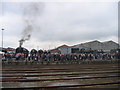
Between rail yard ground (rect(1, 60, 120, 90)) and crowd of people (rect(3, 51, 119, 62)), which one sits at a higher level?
crowd of people (rect(3, 51, 119, 62))

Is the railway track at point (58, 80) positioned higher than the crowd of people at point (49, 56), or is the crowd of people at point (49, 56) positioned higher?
the crowd of people at point (49, 56)

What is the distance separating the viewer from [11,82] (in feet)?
30.0

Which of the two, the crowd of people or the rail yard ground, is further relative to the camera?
the crowd of people

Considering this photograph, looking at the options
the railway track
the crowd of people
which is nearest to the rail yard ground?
the railway track

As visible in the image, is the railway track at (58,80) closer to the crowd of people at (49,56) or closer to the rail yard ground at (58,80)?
the rail yard ground at (58,80)

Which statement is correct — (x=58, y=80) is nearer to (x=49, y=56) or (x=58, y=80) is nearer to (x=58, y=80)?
(x=58, y=80)

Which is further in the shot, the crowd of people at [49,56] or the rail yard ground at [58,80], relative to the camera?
the crowd of people at [49,56]

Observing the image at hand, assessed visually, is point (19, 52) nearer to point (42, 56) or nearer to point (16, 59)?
point (16, 59)

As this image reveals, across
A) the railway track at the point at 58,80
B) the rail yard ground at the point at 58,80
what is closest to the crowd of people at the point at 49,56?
the rail yard ground at the point at 58,80

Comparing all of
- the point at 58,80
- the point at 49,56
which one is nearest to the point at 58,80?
the point at 58,80

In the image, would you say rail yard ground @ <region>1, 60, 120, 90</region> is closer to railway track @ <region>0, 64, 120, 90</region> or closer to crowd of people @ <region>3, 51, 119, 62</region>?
railway track @ <region>0, 64, 120, 90</region>

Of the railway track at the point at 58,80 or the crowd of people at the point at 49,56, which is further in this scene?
the crowd of people at the point at 49,56

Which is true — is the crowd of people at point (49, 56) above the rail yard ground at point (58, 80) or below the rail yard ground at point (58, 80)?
above

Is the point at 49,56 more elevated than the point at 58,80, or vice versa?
the point at 49,56
